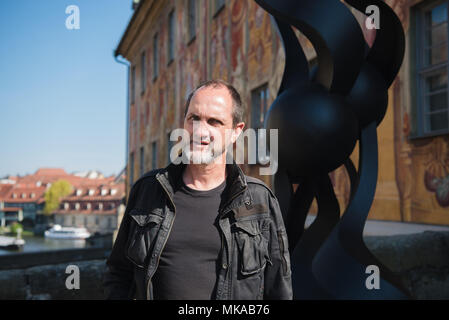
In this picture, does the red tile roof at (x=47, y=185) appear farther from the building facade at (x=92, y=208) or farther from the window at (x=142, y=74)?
the window at (x=142, y=74)

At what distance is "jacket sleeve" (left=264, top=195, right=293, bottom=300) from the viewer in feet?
5.43

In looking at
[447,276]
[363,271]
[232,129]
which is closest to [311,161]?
[363,271]

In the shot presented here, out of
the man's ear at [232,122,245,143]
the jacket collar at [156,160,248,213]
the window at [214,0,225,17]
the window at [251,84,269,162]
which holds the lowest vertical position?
the jacket collar at [156,160,248,213]

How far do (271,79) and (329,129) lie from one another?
6.81 m

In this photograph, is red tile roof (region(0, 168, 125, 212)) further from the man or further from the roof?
the man

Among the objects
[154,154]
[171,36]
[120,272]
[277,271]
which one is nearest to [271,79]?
[277,271]

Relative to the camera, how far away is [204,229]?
1581 mm

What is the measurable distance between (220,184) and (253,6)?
361 inches

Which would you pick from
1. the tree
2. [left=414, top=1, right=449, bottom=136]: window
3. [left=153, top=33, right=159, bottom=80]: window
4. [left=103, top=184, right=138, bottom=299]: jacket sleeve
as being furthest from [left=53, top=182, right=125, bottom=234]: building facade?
[left=103, top=184, right=138, bottom=299]: jacket sleeve

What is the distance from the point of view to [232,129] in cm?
173

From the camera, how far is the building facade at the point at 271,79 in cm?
578

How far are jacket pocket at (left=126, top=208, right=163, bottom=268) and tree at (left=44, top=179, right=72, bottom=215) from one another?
79.5m

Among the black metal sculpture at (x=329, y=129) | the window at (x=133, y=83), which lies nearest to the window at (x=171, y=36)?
the window at (x=133, y=83)

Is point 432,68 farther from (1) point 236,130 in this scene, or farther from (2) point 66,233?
(2) point 66,233
